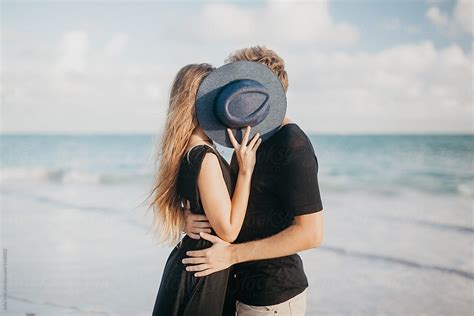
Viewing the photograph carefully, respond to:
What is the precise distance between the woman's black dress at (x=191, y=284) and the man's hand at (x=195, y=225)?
23 mm

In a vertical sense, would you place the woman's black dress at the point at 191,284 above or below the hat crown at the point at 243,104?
below

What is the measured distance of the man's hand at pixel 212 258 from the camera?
7.89ft

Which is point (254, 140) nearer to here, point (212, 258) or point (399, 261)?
point (212, 258)

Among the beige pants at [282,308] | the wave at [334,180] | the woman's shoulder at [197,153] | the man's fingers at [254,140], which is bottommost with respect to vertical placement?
the wave at [334,180]

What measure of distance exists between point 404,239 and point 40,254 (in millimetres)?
5048

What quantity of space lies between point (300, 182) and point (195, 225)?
1.63 ft

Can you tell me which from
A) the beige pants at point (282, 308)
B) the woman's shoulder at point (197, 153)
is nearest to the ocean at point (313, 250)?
the woman's shoulder at point (197, 153)

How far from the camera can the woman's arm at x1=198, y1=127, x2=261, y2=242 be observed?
2328 mm

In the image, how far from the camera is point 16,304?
199 inches

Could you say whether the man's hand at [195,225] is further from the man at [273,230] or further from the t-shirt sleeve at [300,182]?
the t-shirt sleeve at [300,182]

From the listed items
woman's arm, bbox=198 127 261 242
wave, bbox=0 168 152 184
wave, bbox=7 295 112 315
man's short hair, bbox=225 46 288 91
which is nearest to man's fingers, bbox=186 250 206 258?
woman's arm, bbox=198 127 261 242

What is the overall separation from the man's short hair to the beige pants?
933mm

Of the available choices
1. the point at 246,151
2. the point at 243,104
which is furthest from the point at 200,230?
the point at 243,104

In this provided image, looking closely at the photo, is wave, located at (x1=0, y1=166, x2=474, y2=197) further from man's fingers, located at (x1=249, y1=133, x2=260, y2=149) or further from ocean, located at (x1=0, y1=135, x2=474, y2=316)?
man's fingers, located at (x1=249, y1=133, x2=260, y2=149)
